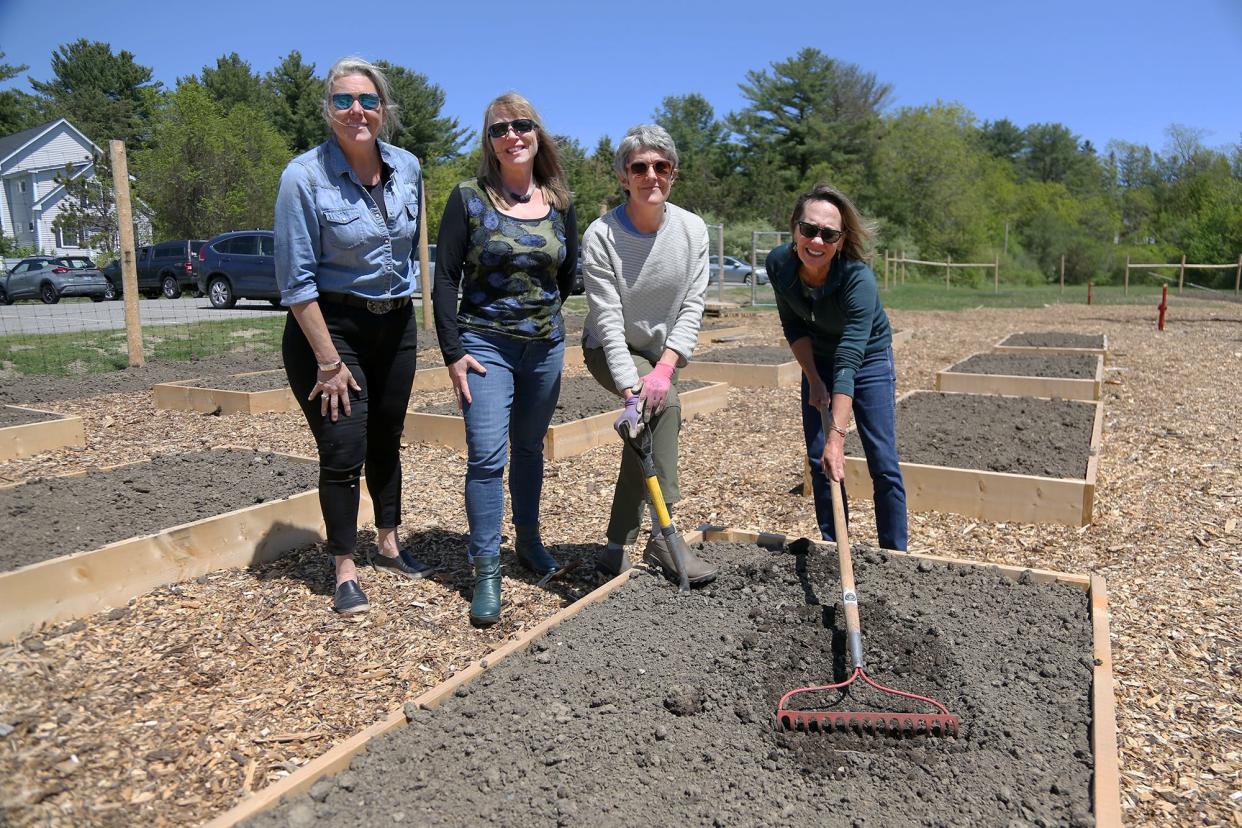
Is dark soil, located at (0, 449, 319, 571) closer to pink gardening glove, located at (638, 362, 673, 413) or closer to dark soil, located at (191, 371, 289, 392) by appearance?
pink gardening glove, located at (638, 362, 673, 413)

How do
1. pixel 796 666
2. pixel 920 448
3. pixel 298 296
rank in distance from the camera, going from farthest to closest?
pixel 920 448 → pixel 298 296 → pixel 796 666

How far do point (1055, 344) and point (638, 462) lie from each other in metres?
9.82

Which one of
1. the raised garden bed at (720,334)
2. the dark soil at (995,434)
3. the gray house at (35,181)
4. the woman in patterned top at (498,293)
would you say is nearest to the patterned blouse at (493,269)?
the woman in patterned top at (498,293)

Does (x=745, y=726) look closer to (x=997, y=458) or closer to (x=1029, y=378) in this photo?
(x=997, y=458)

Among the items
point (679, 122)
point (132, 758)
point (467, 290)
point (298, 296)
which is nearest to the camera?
point (132, 758)

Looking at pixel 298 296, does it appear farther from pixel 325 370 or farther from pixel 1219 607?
pixel 1219 607

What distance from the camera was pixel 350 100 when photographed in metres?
2.98

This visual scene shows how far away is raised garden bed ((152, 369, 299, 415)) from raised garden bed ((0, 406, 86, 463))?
129 centimetres

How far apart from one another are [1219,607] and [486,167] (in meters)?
3.36

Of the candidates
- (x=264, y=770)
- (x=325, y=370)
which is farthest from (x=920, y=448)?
(x=264, y=770)

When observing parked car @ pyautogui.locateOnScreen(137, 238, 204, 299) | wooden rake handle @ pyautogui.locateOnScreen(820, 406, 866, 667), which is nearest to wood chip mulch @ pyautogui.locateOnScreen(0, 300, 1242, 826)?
wooden rake handle @ pyautogui.locateOnScreen(820, 406, 866, 667)

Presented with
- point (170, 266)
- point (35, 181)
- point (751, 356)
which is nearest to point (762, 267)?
point (170, 266)

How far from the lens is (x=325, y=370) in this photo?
3.03 m

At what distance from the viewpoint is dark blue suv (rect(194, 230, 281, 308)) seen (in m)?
16.5
